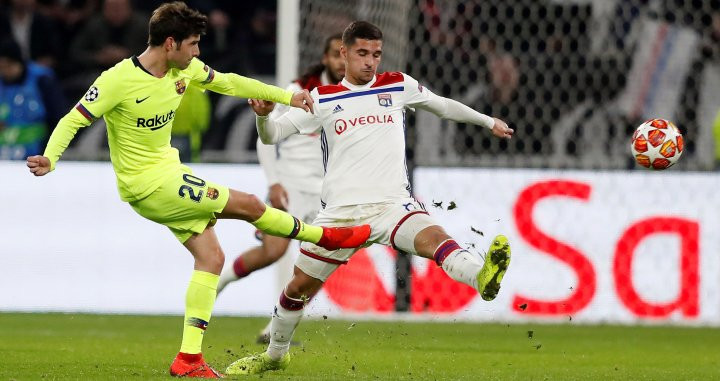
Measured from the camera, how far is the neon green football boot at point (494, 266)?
20.9ft

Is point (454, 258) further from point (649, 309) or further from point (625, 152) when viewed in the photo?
point (625, 152)

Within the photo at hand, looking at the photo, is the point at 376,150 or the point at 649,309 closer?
the point at 376,150

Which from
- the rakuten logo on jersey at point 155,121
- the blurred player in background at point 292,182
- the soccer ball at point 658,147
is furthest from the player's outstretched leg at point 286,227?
the blurred player in background at point 292,182

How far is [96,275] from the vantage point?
38.1ft

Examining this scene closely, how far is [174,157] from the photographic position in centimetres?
696

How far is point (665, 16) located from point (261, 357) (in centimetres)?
723

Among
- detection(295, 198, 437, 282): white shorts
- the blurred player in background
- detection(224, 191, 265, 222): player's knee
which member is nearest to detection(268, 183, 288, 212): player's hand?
the blurred player in background

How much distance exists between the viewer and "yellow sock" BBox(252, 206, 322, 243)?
7004 mm


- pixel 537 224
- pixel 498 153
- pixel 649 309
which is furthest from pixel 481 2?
pixel 649 309

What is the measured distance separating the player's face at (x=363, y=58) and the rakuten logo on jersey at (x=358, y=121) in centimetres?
20

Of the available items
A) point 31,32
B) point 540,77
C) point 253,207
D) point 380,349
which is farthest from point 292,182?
point 31,32

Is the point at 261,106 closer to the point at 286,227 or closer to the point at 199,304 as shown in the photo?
the point at 286,227

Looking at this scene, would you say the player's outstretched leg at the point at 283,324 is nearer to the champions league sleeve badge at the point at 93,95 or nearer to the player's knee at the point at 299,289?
the player's knee at the point at 299,289

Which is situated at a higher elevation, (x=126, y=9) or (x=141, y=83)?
(x=141, y=83)
